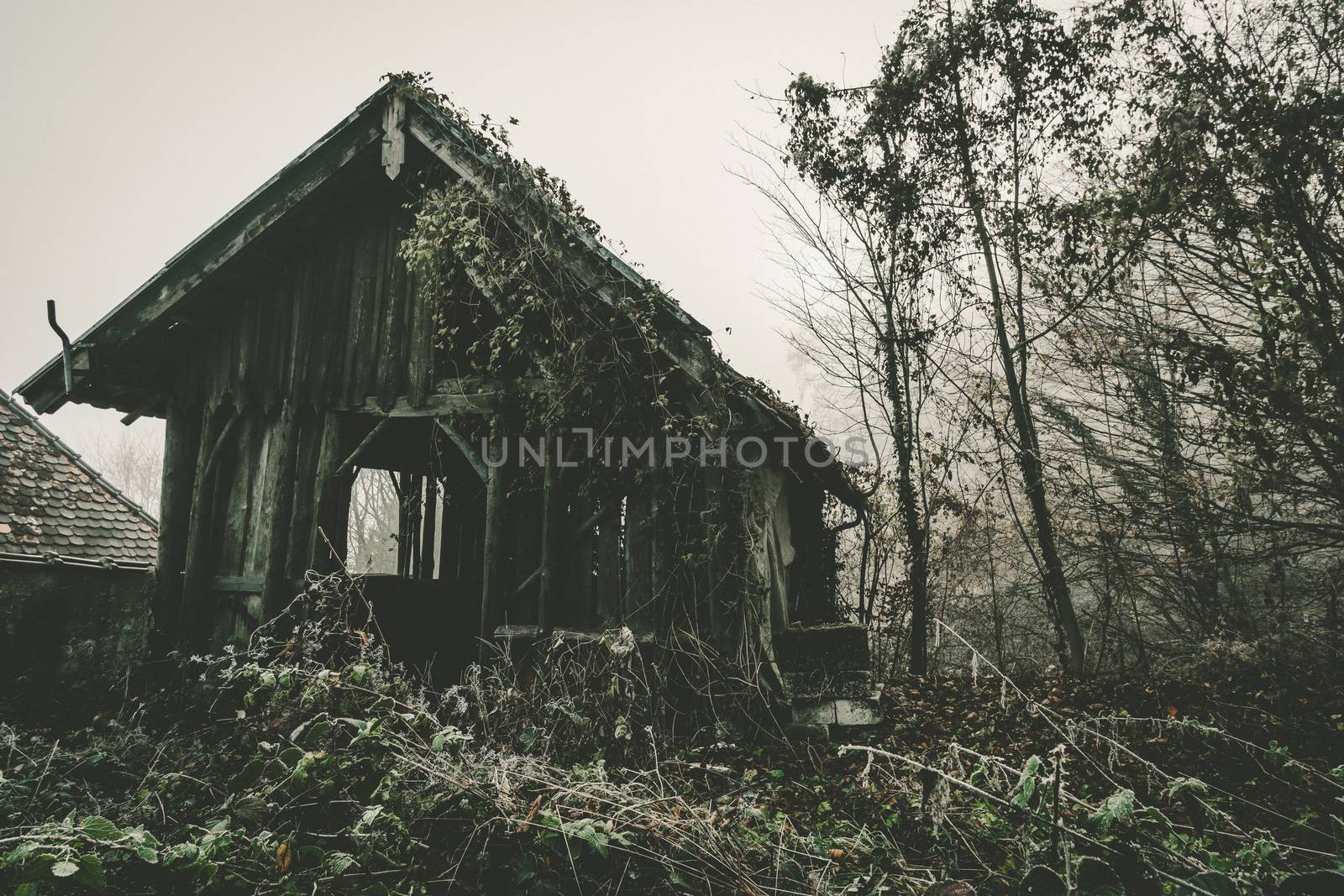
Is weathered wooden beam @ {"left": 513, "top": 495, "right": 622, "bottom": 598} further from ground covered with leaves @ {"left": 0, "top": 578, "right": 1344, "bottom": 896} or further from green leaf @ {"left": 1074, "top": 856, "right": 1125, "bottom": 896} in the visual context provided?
green leaf @ {"left": 1074, "top": 856, "right": 1125, "bottom": 896}

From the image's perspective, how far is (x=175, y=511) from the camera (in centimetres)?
748

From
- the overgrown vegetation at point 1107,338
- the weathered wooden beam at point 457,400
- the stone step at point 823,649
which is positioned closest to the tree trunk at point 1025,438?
the overgrown vegetation at point 1107,338

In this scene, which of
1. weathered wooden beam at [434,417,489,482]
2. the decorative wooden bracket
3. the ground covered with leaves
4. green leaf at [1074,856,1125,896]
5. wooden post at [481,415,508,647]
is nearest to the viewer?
green leaf at [1074,856,1125,896]

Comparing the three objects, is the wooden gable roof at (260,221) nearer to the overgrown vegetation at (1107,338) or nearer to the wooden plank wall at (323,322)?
the wooden plank wall at (323,322)

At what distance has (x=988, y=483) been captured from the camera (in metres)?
11.5

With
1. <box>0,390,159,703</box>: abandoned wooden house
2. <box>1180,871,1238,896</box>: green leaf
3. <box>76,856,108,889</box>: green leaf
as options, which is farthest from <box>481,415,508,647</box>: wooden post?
<box>0,390,159,703</box>: abandoned wooden house

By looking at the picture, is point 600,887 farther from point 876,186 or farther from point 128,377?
point 876,186

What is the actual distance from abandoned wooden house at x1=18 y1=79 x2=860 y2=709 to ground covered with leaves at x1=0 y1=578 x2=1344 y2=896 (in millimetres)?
1164

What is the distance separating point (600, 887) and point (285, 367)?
639 centimetres

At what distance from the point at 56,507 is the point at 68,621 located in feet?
7.18

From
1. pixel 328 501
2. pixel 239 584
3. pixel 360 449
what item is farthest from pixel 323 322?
pixel 239 584

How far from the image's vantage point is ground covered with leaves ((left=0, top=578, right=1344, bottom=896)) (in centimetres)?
227

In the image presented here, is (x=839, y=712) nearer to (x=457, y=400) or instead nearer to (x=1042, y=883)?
(x=1042, y=883)

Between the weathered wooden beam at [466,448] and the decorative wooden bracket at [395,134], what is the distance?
7.59 feet
